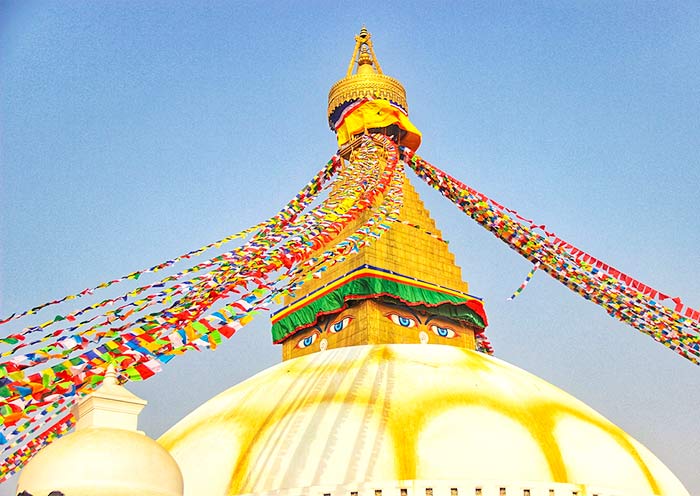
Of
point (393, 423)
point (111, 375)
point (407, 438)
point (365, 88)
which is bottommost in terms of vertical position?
point (111, 375)

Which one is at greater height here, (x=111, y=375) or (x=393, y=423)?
(x=393, y=423)

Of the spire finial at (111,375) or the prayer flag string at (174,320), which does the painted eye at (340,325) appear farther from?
the spire finial at (111,375)

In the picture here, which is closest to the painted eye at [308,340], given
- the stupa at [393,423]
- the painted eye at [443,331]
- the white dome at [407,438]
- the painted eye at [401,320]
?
the stupa at [393,423]

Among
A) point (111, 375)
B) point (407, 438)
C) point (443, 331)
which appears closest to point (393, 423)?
point (407, 438)

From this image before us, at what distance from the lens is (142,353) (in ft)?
19.6

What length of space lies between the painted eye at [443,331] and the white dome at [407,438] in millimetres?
1933

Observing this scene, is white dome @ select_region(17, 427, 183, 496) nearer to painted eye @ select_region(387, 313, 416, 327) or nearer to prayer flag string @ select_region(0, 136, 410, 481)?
prayer flag string @ select_region(0, 136, 410, 481)

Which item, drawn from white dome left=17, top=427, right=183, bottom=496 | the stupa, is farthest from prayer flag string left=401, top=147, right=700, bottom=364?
white dome left=17, top=427, right=183, bottom=496

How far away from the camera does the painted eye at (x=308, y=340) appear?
1248 cm

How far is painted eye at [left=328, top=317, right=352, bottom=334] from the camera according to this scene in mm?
11953

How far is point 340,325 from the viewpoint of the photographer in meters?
12.1

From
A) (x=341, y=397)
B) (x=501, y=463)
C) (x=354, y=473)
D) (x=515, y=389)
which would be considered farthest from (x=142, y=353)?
(x=515, y=389)

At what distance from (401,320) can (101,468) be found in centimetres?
745

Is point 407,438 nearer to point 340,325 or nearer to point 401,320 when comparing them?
point 401,320
